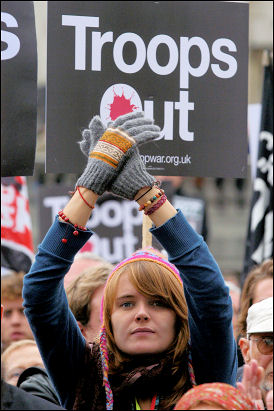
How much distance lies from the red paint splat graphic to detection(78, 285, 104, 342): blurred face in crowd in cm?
106

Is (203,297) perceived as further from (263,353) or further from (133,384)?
(133,384)

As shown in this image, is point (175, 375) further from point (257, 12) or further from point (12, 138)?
point (257, 12)

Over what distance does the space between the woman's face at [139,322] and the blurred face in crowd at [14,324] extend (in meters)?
2.85

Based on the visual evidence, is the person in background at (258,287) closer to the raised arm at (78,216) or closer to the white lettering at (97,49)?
the white lettering at (97,49)

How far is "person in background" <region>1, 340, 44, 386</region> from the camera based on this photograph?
4.68 metres

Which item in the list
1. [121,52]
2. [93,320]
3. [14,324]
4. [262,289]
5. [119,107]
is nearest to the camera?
[119,107]

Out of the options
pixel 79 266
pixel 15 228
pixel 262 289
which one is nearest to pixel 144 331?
pixel 262 289

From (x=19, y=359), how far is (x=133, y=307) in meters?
1.81

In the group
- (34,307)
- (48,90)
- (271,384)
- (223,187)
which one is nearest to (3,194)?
(48,90)

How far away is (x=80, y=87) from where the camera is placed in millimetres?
3652

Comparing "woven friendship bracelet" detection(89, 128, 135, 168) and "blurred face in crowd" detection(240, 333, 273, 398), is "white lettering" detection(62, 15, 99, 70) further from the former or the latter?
"blurred face in crowd" detection(240, 333, 273, 398)

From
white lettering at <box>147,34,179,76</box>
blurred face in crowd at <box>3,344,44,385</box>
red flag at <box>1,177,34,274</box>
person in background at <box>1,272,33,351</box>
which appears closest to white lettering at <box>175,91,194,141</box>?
white lettering at <box>147,34,179,76</box>

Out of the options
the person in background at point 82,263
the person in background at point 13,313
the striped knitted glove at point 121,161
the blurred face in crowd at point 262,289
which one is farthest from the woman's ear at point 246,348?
the person in background at point 13,313

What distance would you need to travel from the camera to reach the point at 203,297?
294cm
